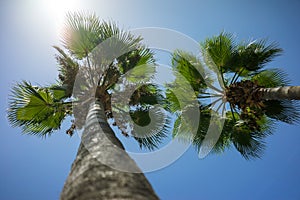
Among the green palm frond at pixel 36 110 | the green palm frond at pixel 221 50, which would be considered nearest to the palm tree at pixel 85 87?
the green palm frond at pixel 36 110

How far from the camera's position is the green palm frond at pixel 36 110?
24.5 feet

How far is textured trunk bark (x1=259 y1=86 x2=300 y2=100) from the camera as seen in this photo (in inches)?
285

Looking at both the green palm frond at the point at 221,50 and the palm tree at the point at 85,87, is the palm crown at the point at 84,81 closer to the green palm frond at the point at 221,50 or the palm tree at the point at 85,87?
the palm tree at the point at 85,87

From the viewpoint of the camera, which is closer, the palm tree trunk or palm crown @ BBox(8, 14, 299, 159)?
the palm tree trunk

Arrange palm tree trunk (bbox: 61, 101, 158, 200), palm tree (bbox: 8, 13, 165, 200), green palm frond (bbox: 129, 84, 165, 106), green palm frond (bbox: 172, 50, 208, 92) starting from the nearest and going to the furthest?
palm tree trunk (bbox: 61, 101, 158, 200), palm tree (bbox: 8, 13, 165, 200), green palm frond (bbox: 129, 84, 165, 106), green palm frond (bbox: 172, 50, 208, 92)

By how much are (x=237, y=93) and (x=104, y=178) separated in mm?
6502

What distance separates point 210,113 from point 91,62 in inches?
161

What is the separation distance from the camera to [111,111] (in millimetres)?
7703

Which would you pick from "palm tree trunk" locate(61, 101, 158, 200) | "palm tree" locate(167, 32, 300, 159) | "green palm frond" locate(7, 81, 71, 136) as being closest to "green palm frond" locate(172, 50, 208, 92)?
"palm tree" locate(167, 32, 300, 159)

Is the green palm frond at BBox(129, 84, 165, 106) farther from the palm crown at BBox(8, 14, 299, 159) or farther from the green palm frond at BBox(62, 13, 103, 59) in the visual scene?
the green palm frond at BBox(62, 13, 103, 59)

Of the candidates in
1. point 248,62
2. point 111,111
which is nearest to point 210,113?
point 248,62

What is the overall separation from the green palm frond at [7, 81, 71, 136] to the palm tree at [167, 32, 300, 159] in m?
3.58

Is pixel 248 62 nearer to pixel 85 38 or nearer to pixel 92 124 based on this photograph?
pixel 85 38

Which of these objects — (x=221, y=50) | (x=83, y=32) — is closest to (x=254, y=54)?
(x=221, y=50)
